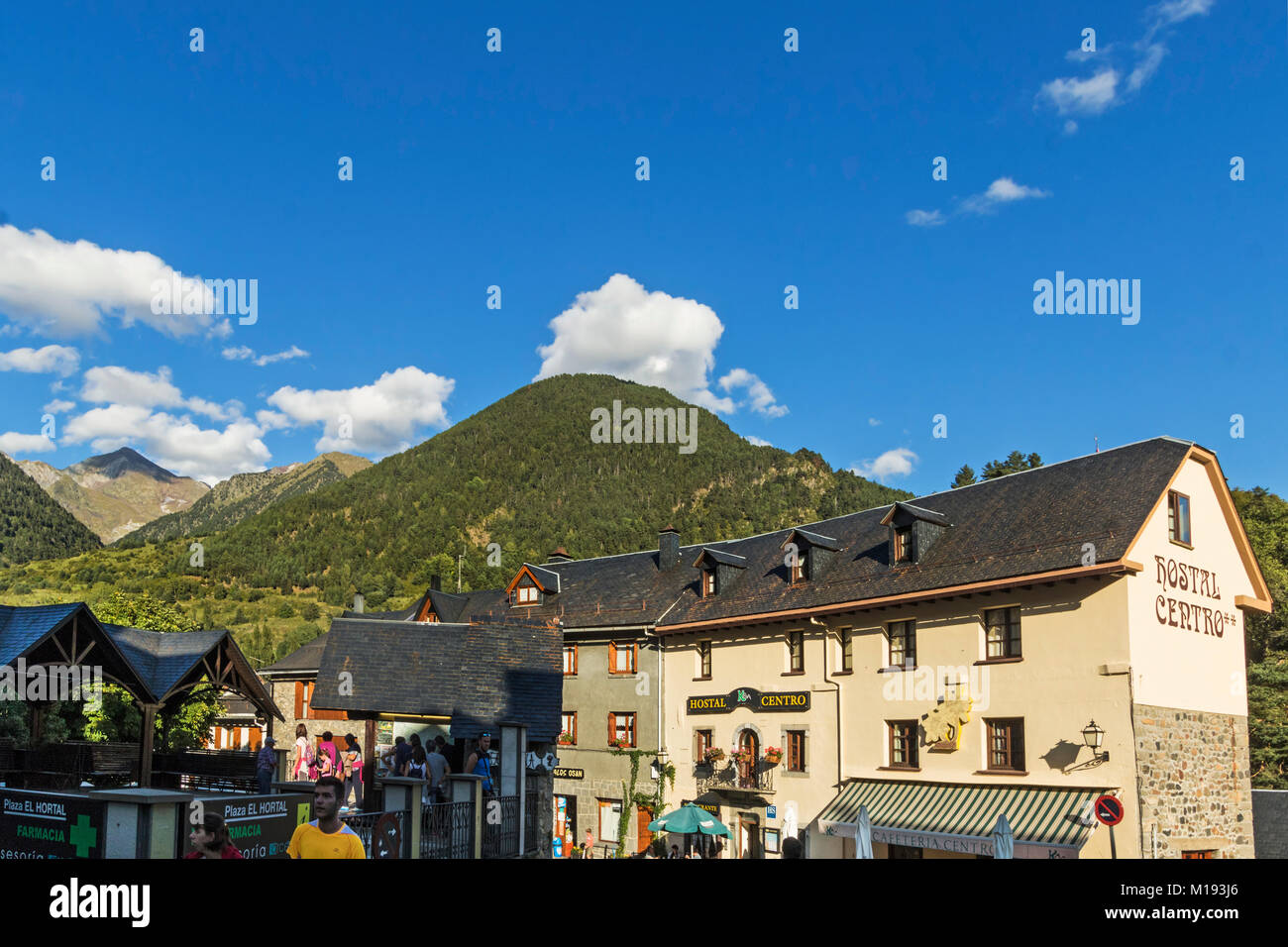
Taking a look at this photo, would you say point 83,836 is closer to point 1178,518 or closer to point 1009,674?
point 1009,674

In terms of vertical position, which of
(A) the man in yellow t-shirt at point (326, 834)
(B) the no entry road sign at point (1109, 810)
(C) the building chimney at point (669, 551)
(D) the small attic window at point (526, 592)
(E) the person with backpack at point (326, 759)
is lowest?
(B) the no entry road sign at point (1109, 810)

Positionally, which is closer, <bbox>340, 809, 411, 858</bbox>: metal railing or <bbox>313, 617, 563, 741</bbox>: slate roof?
<bbox>340, 809, 411, 858</bbox>: metal railing

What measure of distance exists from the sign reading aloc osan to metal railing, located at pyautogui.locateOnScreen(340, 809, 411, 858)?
4.88 metres

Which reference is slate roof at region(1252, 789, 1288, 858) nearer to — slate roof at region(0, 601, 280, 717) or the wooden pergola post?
slate roof at region(0, 601, 280, 717)

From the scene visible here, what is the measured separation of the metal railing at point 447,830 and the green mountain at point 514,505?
8240cm

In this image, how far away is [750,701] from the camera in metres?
33.8

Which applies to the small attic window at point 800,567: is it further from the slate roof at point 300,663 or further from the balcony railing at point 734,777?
the slate roof at point 300,663

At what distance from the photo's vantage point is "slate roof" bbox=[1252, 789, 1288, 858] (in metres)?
28.3

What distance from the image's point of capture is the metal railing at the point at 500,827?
18.2 meters

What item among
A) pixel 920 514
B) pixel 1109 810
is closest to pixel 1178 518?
pixel 920 514

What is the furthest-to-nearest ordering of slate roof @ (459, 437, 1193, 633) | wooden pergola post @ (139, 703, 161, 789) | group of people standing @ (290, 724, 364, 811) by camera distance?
slate roof @ (459, 437, 1193, 633) → group of people standing @ (290, 724, 364, 811) → wooden pergola post @ (139, 703, 161, 789)

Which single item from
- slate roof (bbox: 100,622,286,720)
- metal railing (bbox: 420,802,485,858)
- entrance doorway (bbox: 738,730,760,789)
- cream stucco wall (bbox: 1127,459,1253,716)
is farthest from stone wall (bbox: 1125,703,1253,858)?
slate roof (bbox: 100,622,286,720)

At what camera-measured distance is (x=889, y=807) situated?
2770 centimetres

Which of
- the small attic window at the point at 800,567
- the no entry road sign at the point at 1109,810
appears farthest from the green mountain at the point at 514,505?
the no entry road sign at the point at 1109,810
